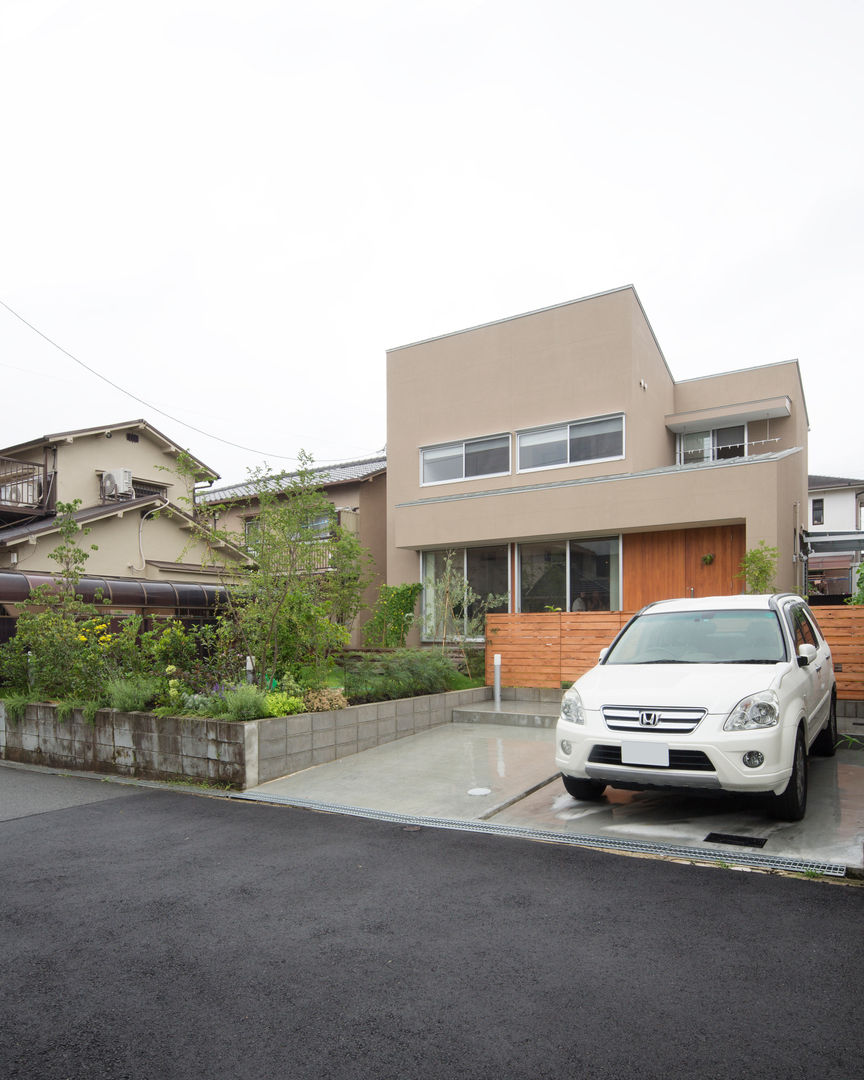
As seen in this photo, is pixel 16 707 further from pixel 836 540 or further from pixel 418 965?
pixel 836 540

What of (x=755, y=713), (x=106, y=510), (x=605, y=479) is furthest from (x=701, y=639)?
(x=106, y=510)

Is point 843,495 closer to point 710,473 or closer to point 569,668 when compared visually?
point 710,473

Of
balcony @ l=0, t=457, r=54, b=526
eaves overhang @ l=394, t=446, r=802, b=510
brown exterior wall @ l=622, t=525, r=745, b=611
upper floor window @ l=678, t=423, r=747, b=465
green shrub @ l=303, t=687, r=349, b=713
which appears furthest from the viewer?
balcony @ l=0, t=457, r=54, b=526

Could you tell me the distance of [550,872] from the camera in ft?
15.1

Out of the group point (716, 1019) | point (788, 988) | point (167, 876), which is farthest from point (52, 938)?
point (788, 988)

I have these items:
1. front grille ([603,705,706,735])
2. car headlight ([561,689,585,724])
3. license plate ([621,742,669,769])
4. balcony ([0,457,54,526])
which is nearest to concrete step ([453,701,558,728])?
car headlight ([561,689,585,724])

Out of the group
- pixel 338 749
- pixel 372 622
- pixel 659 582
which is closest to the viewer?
pixel 338 749

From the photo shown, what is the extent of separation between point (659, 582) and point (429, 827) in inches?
388

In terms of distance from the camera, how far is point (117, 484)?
2088cm

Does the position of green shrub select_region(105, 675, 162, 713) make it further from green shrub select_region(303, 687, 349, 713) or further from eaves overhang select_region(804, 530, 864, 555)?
eaves overhang select_region(804, 530, 864, 555)

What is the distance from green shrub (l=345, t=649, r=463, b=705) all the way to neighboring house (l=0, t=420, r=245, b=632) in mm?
8283

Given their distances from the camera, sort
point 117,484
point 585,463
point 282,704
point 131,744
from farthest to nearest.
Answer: point 117,484 → point 585,463 → point 131,744 → point 282,704

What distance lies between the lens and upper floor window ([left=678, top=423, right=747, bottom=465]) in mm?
17938

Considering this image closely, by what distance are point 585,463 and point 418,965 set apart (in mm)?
13227
